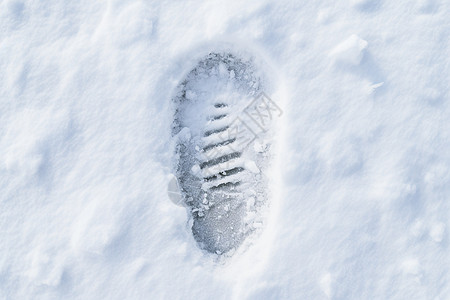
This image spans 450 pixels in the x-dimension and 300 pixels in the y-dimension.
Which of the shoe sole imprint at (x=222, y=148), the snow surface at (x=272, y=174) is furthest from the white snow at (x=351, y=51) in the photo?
the shoe sole imprint at (x=222, y=148)

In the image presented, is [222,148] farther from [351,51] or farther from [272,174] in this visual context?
[351,51]

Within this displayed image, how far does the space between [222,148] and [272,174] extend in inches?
8.6

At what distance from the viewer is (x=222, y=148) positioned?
1.53 m

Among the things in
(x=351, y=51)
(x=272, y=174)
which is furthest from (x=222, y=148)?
(x=351, y=51)

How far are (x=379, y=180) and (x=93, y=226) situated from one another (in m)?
1.06

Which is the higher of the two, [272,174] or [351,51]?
[351,51]

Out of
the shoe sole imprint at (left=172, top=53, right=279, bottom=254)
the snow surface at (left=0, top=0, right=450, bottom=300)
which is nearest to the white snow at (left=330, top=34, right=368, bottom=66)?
the snow surface at (left=0, top=0, right=450, bottom=300)

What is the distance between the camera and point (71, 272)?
1428 mm

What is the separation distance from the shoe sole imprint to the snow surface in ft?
0.20

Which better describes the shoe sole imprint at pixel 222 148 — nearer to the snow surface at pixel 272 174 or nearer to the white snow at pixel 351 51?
the snow surface at pixel 272 174

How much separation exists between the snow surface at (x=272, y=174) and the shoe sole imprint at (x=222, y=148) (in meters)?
0.06

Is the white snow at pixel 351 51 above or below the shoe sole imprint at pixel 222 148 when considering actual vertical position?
above

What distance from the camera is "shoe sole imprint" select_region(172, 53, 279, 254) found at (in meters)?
1.50

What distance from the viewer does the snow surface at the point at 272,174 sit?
1.43 metres
